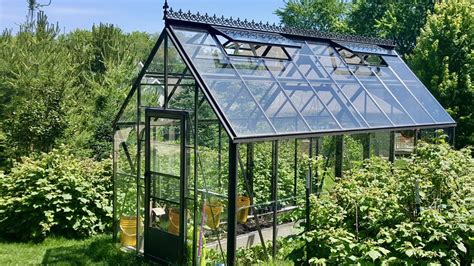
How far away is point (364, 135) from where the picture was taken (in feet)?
26.7

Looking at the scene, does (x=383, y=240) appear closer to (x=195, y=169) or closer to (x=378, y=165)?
(x=378, y=165)

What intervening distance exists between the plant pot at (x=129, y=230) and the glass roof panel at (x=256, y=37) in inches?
131

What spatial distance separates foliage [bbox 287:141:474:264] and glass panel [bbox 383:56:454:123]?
15.4ft

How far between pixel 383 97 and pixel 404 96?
0.79 meters

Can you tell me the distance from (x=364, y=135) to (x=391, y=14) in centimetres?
2166

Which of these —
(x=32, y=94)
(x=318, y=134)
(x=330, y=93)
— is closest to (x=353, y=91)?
(x=330, y=93)

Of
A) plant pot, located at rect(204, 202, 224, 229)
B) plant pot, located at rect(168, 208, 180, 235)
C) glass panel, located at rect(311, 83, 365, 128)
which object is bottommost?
plant pot, located at rect(168, 208, 180, 235)

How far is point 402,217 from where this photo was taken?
15.0 feet

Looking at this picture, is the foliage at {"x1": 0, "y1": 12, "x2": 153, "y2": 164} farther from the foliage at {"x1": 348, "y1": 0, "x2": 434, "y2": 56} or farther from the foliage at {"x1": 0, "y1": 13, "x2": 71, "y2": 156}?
the foliage at {"x1": 348, "y1": 0, "x2": 434, "y2": 56}

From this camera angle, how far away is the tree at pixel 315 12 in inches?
1473

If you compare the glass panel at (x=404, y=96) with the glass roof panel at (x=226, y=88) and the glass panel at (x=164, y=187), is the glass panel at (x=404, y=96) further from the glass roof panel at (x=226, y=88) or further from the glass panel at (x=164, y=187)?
the glass panel at (x=164, y=187)

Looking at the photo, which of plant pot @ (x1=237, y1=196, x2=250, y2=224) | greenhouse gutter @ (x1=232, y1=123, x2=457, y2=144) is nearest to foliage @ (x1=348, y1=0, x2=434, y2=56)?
greenhouse gutter @ (x1=232, y1=123, x2=457, y2=144)

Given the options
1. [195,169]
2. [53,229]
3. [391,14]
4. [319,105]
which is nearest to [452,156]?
[319,105]

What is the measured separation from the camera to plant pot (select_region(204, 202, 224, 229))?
6324 millimetres
